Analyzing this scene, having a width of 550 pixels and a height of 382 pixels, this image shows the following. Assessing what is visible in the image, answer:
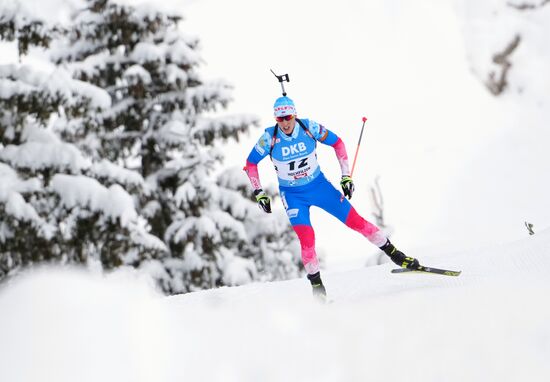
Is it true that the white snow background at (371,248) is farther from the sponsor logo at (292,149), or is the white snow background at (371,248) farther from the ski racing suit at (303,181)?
the sponsor logo at (292,149)

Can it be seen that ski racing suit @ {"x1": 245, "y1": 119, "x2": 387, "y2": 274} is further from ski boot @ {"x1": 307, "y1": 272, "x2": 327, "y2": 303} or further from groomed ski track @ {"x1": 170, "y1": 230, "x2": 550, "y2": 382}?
groomed ski track @ {"x1": 170, "y1": 230, "x2": 550, "y2": 382}

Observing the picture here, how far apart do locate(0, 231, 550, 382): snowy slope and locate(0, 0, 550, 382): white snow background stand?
0.05 feet

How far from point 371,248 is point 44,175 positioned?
73.7ft

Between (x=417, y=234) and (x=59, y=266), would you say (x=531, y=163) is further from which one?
(x=59, y=266)

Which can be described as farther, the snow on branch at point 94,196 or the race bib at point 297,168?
the snow on branch at point 94,196

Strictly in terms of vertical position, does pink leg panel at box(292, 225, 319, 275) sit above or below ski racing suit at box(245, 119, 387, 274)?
below

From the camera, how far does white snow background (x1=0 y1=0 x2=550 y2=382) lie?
3.46 metres

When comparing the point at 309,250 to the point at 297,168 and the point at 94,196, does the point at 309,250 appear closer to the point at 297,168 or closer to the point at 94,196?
the point at 297,168

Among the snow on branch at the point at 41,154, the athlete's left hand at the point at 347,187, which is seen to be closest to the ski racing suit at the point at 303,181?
the athlete's left hand at the point at 347,187

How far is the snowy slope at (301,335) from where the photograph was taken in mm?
3217

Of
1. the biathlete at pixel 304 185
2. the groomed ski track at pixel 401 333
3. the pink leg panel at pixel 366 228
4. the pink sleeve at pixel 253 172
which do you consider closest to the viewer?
the groomed ski track at pixel 401 333

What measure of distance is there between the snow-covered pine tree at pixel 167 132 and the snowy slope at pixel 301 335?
19.6 feet

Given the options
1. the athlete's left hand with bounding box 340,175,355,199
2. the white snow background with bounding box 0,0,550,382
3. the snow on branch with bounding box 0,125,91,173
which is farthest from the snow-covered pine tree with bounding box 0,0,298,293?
the athlete's left hand with bounding box 340,175,355,199

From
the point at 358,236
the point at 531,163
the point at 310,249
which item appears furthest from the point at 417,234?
the point at 310,249
